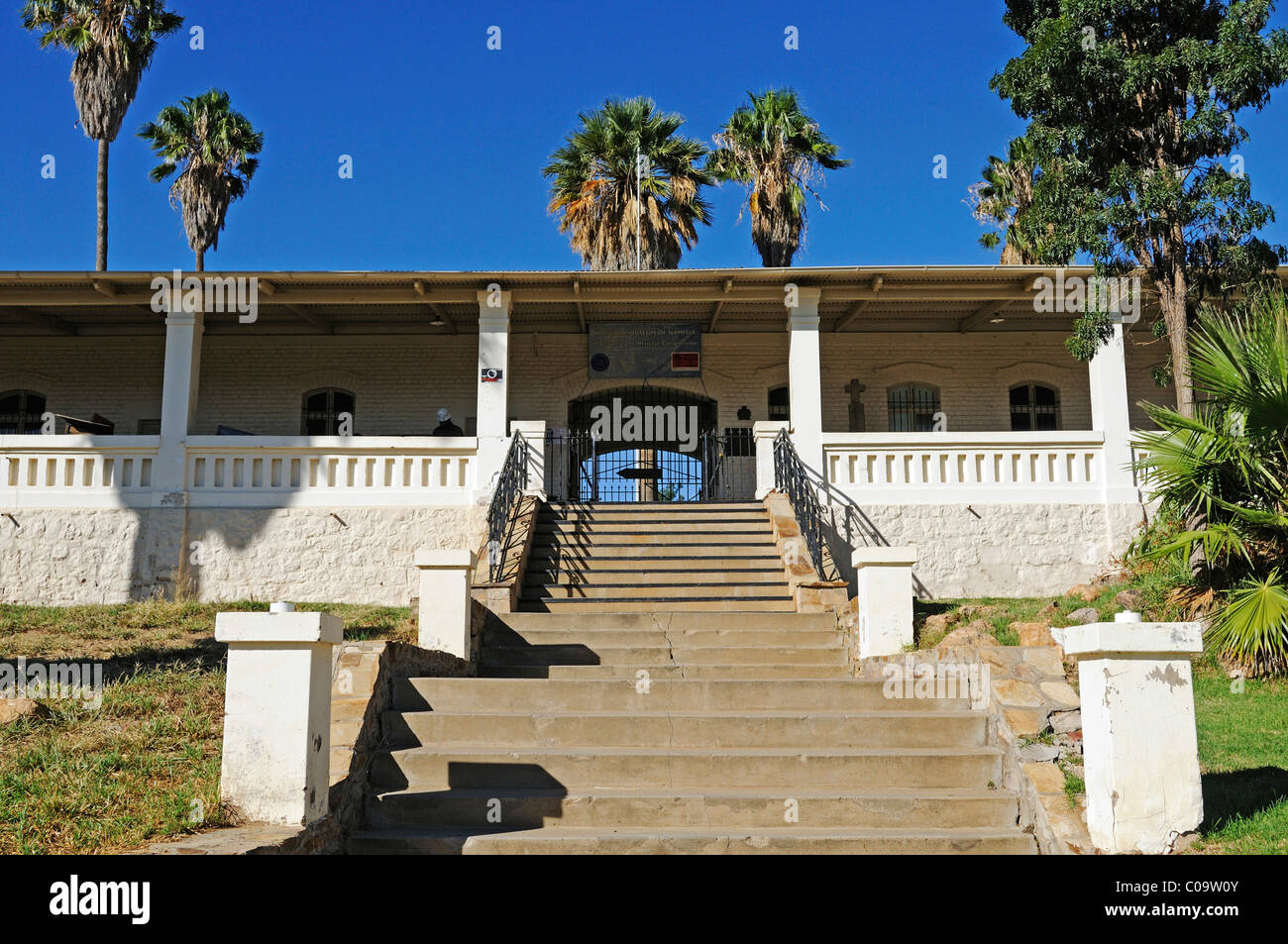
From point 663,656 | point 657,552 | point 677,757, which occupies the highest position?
Answer: point 657,552

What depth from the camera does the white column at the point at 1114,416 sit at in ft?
45.7

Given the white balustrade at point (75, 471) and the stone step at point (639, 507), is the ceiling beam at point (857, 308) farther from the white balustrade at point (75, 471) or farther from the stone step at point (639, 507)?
the white balustrade at point (75, 471)

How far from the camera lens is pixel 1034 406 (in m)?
17.7

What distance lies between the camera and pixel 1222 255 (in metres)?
11.9

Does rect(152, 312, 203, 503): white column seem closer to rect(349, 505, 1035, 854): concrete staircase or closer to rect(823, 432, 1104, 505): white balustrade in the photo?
rect(349, 505, 1035, 854): concrete staircase

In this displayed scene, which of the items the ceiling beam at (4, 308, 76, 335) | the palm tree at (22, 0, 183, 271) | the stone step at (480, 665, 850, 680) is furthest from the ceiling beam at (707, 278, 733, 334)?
the palm tree at (22, 0, 183, 271)

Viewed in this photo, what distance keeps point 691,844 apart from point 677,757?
829 mm

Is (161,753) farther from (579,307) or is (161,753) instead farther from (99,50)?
(99,50)

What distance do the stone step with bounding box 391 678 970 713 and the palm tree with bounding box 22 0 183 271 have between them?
59.1 ft

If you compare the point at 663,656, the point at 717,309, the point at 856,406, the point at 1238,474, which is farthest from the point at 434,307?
the point at 1238,474

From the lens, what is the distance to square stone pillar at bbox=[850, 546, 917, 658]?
8.30m

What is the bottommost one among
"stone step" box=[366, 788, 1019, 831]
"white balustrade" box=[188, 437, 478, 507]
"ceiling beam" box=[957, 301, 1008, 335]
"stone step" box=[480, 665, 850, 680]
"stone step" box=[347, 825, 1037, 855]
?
"stone step" box=[347, 825, 1037, 855]
